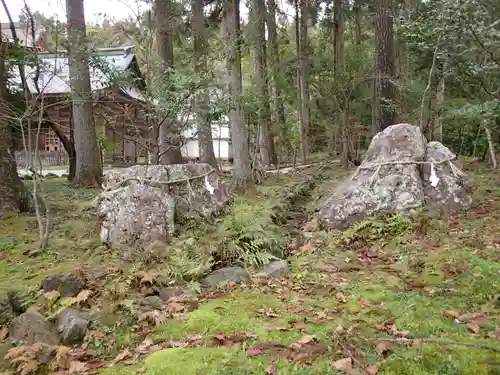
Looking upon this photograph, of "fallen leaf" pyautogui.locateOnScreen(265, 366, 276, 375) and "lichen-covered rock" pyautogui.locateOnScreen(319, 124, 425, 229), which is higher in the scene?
"lichen-covered rock" pyautogui.locateOnScreen(319, 124, 425, 229)

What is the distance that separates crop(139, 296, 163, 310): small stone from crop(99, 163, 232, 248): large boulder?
1.89 metres

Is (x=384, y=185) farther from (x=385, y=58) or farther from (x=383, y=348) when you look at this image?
(x=385, y=58)

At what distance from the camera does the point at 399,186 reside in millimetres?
7473

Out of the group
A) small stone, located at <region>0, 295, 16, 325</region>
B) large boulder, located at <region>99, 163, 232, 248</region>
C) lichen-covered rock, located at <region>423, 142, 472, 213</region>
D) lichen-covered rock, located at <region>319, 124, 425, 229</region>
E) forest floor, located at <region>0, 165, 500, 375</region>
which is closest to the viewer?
forest floor, located at <region>0, 165, 500, 375</region>

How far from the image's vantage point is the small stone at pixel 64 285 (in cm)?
488

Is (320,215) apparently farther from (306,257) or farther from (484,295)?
(484,295)

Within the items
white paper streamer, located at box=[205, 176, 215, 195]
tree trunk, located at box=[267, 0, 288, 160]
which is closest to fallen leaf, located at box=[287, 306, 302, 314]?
white paper streamer, located at box=[205, 176, 215, 195]

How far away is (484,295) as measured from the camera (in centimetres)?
411

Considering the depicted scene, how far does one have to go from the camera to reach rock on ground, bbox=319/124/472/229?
7324 millimetres

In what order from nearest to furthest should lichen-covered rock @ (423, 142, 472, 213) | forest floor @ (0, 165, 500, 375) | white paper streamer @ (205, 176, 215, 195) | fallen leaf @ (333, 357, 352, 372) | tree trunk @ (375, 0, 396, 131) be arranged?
fallen leaf @ (333, 357, 352, 372)
forest floor @ (0, 165, 500, 375)
lichen-covered rock @ (423, 142, 472, 213)
white paper streamer @ (205, 176, 215, 195)
tree trunk @ (375, 0, 396, 131)

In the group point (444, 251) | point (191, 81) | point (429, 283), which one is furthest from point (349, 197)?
point (191, 81)

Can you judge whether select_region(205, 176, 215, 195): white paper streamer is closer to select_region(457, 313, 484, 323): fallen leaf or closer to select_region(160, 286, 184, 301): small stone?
select_region(160, 286, 184, 301): small stone

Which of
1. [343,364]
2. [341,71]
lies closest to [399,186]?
[343,364]

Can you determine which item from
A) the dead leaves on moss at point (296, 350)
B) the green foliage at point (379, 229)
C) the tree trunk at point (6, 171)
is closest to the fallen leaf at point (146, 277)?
the dead leaves on moss at point (296, 350)
